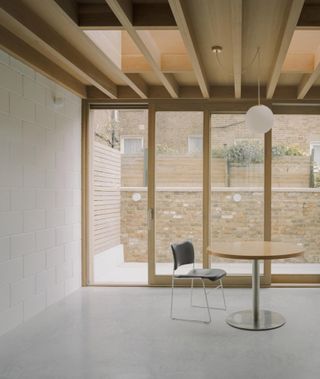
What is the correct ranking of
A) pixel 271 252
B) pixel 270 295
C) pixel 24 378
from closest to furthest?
1. pixel 24 378
2. pixel 271 252
3. pixel 270 295

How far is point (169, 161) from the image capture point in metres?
5.36

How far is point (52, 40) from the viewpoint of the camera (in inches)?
133

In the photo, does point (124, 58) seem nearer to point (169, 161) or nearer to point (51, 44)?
point (51, 44)

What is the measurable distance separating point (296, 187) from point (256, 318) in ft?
7.39


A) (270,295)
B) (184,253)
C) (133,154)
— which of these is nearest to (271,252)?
(184,253)

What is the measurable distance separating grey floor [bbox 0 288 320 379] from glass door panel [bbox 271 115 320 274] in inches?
40.7

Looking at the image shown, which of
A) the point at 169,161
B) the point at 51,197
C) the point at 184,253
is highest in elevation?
the point at 169,161

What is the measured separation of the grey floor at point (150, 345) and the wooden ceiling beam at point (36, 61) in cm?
257

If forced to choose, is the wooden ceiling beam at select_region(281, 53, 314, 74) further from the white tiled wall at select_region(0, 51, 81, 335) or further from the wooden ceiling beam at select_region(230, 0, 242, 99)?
the white tiled wall at select_region(0, 51, 81, 335)

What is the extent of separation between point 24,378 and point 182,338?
1373 mm

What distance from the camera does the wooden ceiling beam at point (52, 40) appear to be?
9.27ft

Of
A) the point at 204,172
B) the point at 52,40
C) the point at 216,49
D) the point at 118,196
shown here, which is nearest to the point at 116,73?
the point at 52,40

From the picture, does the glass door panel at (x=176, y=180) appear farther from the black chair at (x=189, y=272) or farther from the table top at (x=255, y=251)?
the table top at (x=255, y=251)

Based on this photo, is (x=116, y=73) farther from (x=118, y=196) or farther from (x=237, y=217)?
(x=118, y=196)
